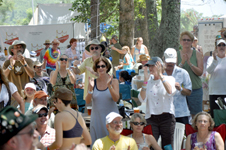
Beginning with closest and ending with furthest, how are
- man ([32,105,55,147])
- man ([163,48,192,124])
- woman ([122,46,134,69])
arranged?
man ([32,105,55,147]), man ([163,48,192,124]), woman ([122,46,134,69])

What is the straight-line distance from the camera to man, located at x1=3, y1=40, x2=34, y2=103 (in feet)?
19.6

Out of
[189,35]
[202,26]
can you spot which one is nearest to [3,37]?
[202,26]

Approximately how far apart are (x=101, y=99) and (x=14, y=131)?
3.04 m

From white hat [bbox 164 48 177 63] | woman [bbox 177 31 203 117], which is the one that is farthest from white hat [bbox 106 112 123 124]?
woman [bbox 177 31 203 117]

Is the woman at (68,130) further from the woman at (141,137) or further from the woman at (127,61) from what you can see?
the woman at (127,61)

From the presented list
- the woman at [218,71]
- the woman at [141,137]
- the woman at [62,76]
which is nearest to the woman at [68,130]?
the woman at [141,137]

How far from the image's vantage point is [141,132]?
4832 millimetres

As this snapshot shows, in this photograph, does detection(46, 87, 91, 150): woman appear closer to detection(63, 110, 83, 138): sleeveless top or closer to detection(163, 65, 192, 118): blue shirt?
detection(63, 110, 83, 138): sleeveless top

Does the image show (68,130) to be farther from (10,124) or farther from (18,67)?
(18,67)

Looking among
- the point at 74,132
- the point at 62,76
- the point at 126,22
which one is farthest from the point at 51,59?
the point at 74,132

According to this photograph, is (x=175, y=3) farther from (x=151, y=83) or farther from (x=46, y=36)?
(x=46, y=36)

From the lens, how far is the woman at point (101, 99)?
15.8 feet

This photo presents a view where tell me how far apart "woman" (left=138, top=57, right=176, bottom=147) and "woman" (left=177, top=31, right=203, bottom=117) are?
873mm

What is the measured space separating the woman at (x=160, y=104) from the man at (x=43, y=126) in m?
1.39
